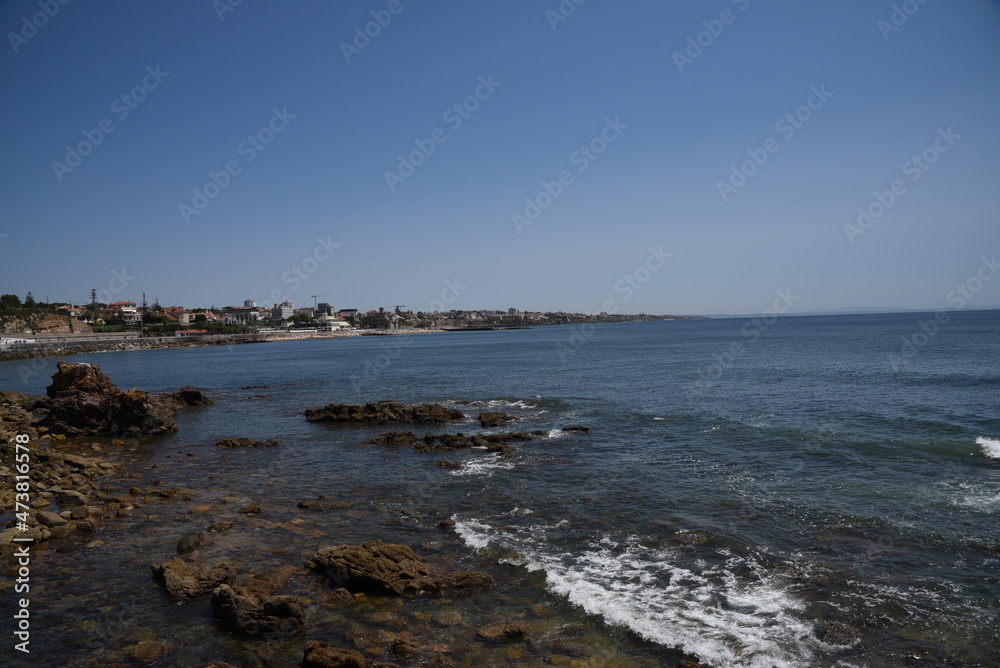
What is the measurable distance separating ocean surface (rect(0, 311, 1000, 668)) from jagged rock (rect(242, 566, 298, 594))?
0.76m

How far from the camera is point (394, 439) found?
2650cm

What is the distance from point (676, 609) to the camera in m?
10.4

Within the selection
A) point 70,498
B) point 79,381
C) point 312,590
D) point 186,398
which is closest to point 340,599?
point 312,590

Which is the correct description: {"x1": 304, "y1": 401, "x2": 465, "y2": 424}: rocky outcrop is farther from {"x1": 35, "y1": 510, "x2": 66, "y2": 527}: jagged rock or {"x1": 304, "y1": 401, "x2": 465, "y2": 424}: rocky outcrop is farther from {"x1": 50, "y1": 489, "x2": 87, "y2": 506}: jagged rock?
{"x1": 35, "y1": 510, "x2": 66, "y2": 527}: jagged rock

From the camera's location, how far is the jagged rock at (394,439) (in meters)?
26.3

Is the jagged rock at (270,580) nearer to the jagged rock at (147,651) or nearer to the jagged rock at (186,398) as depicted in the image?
the jagged rock at (147,651)

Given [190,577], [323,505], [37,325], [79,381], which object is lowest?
[323,505]

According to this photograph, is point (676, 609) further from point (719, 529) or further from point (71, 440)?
point (71, 440)

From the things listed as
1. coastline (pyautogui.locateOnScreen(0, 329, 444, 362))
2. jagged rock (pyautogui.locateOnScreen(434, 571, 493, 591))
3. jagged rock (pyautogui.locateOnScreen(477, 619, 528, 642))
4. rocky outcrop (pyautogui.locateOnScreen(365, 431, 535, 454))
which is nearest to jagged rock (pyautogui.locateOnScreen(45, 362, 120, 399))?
rocky outcrop (pyautogui.locateOnScreen(365, 431, 535, 454))

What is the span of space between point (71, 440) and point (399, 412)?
17.1m

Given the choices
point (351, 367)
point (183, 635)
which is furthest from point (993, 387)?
point (351, 367)

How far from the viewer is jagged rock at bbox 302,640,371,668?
8219mm

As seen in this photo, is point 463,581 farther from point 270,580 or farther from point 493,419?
point 493,419

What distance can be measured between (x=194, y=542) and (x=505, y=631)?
857 cm
